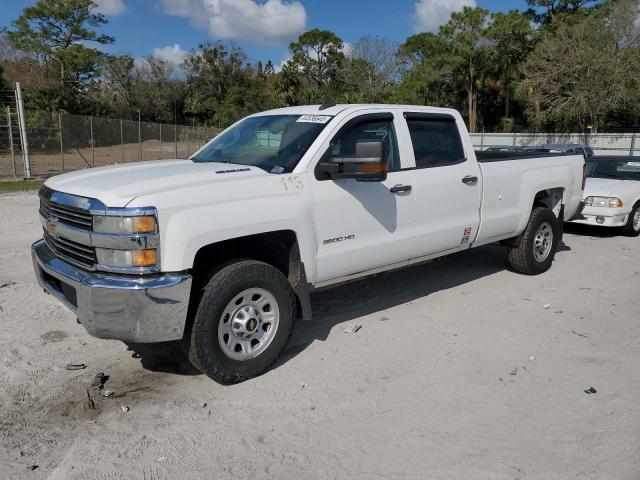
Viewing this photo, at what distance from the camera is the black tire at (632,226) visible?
31.0 feet

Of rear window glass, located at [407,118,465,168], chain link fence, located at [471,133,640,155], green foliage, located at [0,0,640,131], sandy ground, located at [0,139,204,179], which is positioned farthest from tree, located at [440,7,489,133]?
rear window glass, located at [407,118,465,168]

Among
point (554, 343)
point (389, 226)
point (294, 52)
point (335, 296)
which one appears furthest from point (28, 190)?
point (294, 52)

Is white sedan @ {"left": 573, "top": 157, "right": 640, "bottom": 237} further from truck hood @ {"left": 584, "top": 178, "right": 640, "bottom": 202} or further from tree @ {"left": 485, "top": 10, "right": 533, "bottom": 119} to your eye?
tree @ {"left": 485, "top": 10, "right": 533, "bottom": 119}

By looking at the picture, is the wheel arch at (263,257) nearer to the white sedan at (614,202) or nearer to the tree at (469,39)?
the white sedan at (614,202)

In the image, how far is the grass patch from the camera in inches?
602

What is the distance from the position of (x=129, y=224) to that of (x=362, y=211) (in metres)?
1.91

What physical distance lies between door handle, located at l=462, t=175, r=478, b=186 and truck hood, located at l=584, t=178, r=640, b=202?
480cm

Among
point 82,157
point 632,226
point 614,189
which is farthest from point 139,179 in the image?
point 82,157

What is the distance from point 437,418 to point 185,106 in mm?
56405

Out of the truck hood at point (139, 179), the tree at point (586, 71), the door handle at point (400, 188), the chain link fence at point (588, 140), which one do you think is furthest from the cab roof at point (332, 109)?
the tree at point (586, 71)

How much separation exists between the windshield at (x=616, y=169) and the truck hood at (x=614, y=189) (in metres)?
0.40

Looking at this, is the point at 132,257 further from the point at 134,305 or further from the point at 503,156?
the point at 503,156

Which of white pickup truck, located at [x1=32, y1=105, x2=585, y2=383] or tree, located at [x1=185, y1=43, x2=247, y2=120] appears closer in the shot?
white pickup truck, located at [x1=32, y1=105, x2=585, y2=383]

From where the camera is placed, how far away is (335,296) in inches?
236
